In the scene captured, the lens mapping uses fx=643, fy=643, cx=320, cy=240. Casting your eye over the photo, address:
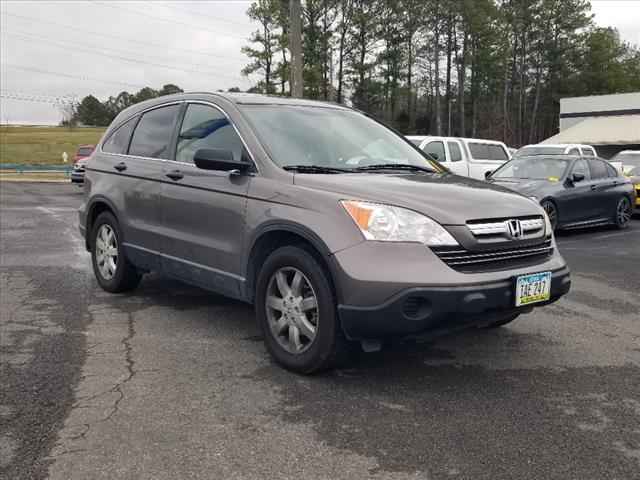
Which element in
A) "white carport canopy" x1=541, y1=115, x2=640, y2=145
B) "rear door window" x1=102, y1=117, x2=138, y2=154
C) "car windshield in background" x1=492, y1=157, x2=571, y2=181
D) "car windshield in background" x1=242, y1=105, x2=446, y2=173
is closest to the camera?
"car windshield in background" x1=242, y1=105, x2=446, y2=173

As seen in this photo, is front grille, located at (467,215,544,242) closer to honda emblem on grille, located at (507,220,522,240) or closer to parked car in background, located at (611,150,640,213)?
honda emblem on grille, located at (507,220,522,240)

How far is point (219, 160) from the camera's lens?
4.30 metres

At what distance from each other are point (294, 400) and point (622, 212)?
10.8 m

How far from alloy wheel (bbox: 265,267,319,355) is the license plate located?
1.20 meters

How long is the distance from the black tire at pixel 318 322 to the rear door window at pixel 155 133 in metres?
1.76

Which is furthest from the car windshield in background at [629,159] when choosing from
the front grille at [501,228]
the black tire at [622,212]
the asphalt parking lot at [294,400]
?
the front grille at [501,228]

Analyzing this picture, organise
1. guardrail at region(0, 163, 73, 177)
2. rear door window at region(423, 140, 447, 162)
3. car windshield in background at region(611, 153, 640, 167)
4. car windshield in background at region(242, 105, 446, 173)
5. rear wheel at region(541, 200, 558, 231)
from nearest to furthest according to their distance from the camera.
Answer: car windshield in background at region(242, 105, 446, 173)
rear wheel at region(541, 200, 558, 231)
rear door window at region(423, 140, 447, 162)
car windshield in background at region(611, 153, 640, 167)
guardrail at region(0, 163, 73, 177)

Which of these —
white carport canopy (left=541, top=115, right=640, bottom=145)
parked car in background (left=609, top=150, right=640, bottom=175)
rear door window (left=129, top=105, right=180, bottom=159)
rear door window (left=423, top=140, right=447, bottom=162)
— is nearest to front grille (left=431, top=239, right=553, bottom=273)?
rear door window (left=129, top=105, right=180, bottom=159)

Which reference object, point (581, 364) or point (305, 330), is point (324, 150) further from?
point (581, 364)

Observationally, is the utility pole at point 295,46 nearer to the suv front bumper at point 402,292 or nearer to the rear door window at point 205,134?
the rear door window at point 205,134

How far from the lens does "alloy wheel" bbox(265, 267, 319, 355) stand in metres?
3.90

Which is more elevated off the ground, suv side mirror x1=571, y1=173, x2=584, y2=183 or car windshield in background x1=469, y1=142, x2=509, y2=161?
car windshield in background x1=469, y1=142, x2=509, y2=161

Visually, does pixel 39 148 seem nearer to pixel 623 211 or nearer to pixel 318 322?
pixel 623 211

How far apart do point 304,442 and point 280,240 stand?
4.83 feet
